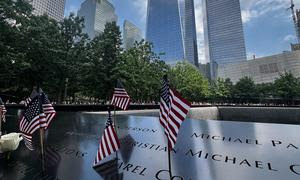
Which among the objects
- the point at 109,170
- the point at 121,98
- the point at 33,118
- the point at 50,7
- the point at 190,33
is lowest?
the point at 109,170

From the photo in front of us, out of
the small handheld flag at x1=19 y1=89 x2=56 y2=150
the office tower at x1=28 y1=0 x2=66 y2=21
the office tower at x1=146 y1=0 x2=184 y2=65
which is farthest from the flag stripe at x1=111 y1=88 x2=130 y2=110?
the office tower at x1=146 y1=0 x2=184 y2=65

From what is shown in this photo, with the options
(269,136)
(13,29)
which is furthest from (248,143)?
(13,29)

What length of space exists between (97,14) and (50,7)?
86943 millimetres

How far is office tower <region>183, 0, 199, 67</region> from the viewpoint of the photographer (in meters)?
169

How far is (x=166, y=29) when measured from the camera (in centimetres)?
14212

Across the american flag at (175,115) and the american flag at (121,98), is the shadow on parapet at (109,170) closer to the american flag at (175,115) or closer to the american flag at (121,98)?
the american flag at (175,115)

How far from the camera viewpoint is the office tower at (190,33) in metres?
169

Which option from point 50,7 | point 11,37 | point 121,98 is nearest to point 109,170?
point 121,98

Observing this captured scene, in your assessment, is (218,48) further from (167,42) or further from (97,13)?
(97,13)

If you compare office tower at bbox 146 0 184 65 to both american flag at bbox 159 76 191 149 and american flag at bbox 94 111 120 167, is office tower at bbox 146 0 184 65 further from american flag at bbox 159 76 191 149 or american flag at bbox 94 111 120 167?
american flag at bbox 159 76 191 149

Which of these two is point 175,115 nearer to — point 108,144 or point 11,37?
point 108,144

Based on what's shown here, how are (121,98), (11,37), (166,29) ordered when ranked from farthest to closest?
1. (166,29)
2. (11,37)
3. (121,98)

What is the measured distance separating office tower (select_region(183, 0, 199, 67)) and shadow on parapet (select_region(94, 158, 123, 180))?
166431 mm

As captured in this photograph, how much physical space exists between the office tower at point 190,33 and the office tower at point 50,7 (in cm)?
12318
